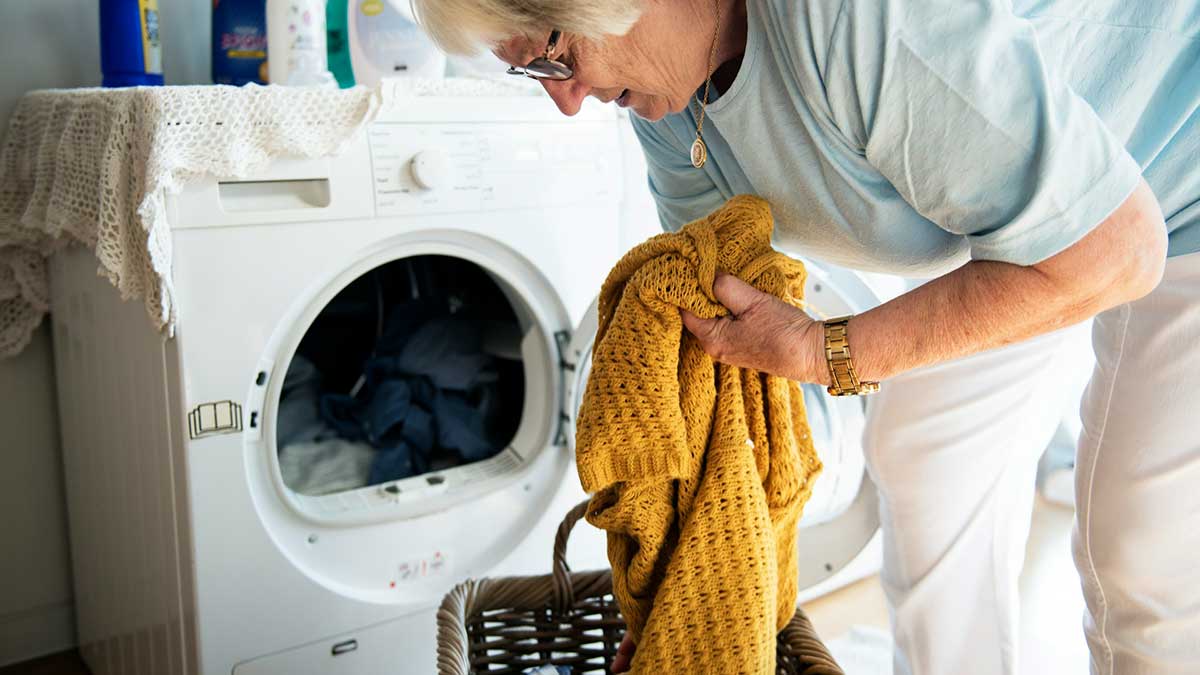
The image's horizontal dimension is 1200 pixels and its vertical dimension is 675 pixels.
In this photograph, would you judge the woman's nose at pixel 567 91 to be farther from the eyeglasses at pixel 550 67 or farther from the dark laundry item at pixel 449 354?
the dark laundry item at pixel 449 354

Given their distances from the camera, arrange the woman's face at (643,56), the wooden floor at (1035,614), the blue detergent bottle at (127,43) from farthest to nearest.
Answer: the wooden floor at (1035,614)
the blue detergent bottle at (127,43)
the woman's face at (643,56)

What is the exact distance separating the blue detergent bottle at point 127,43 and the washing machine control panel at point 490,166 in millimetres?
445

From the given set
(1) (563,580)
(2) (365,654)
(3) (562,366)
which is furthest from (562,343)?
(2) (365,654)

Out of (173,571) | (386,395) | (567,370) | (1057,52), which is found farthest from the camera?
(386,395)

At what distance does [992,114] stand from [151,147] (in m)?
0.85

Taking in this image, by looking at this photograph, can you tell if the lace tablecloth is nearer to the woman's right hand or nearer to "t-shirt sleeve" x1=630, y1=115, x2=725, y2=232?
"t-shirt sleeve" x1=630, y1=115, x2=725, y2=232

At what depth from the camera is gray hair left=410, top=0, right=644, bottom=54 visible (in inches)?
30.4

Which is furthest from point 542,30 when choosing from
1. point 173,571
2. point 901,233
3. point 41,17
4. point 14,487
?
point 14,487

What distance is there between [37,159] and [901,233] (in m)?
1.13

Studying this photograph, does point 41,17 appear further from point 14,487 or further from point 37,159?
point 14,487

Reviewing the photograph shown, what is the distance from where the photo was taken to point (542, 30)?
81 cm

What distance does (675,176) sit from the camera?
1098 millimetres

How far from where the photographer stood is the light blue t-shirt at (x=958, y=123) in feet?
2.30

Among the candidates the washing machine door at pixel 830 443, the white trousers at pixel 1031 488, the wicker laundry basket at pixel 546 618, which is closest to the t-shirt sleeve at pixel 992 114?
the white trousers at pixel 1031 488
